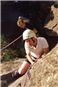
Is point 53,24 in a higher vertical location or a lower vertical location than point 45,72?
lower

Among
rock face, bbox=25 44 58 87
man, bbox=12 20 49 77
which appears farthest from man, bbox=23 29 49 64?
rock face, bbox=25 44 58 87

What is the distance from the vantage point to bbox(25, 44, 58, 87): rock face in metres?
6.69

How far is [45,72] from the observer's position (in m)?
7.05

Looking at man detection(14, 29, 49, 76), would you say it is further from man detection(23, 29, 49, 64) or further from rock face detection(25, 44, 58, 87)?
rock face detection(25, 44, 58, 87)

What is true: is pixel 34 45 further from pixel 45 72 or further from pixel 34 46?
pixel 45 72

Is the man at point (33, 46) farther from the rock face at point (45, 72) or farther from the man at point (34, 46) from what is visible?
the rock face at point (45, 72)

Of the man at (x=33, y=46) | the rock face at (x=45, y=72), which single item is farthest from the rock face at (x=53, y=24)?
the rock face at (x=45, y=72)

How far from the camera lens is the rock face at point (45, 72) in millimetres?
6693

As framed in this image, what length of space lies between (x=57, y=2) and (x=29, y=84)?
12.0 m

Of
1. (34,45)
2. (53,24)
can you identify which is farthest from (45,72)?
(53,24)

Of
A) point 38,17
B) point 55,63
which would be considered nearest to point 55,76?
point 55,63

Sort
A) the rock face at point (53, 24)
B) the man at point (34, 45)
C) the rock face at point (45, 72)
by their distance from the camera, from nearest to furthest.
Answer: the rock face at point (45, 72)
the man at point (34, 45)
the rock face at point (53, 24)

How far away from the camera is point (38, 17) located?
728 inches

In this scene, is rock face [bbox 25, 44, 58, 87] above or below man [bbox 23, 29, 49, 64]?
below
